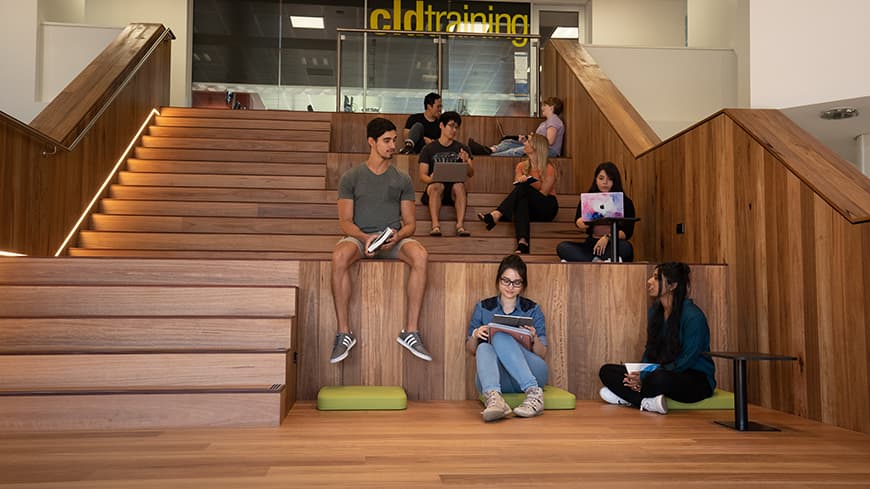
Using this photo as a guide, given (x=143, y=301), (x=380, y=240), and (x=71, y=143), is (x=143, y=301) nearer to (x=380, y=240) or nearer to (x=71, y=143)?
(x=380, y=240)

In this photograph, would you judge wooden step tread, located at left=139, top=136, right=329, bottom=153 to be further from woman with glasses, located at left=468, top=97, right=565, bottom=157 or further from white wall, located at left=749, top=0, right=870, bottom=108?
white wall, located at left=749, top=0, right=870, bottom=108

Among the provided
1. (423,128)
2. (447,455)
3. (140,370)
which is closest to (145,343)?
(140,370)

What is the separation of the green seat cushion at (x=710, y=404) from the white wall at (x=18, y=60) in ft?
19.0

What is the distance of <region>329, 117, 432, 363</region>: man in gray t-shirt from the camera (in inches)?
152

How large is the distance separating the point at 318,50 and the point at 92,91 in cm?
526

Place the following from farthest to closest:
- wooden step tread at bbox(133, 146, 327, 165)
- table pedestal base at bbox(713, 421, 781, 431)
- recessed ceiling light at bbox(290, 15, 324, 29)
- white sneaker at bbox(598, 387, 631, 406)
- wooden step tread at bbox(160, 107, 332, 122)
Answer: recessed ceiling light at bbox(290, 15, 324, 29) → wooden step tread at bbox(160, 107, 332, 122) → wooden step tread at bbox(133, 146, 327, 165) → white sneaker at bbox(598, 387, 631, 406) → table pedestal base at bbox(713, 421, 781, 431)

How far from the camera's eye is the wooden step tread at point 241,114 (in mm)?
7340

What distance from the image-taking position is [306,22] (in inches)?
416

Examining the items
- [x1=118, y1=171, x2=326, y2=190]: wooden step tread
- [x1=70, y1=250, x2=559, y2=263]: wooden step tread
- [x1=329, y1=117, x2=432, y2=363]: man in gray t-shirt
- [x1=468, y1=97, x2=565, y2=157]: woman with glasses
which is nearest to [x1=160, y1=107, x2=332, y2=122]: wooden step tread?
[x1=118, y1=171, x2=326, y2=190]: wooden step tread

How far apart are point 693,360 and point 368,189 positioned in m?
1.84

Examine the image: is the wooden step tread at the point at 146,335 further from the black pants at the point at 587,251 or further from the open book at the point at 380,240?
the black pants at the point at 587,251

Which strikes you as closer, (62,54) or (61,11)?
(62,54)

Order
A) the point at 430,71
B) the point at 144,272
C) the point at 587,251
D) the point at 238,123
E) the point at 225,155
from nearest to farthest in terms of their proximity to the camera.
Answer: the point at 144,272
the point at 587,251
the point at 225,155
the point at 238,123
the point at 430,71

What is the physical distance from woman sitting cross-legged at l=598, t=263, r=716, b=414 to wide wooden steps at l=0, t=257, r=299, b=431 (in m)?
1.54
